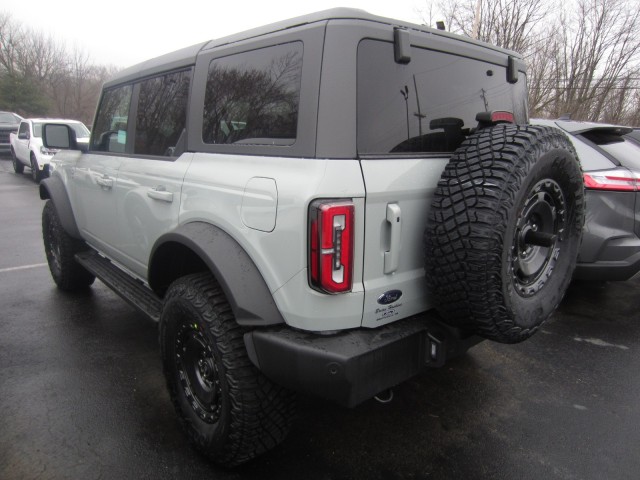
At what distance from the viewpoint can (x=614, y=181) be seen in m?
3.66

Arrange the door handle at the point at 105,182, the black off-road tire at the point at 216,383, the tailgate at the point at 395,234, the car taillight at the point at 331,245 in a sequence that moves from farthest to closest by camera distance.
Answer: the door handle at the point at 105,182 < the black off-road tire at the point at 216,383 < the tailgate at the point at 395,234 < the car taillight at the point at 331,245

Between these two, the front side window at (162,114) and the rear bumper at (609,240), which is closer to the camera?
the front side window at (162,114)

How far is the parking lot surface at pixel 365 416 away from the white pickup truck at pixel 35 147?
31.2 ft

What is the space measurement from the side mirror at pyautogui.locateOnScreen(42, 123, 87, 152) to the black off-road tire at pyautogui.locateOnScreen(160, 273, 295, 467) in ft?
7.68

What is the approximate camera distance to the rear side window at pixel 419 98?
1.80m

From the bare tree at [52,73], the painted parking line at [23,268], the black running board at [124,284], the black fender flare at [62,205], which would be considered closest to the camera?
the black running board at [124,284]

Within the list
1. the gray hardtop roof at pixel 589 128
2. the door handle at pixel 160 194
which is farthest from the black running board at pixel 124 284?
the gray hardtop roof at pixel 589 128

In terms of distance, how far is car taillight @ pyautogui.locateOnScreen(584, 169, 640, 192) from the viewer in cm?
365

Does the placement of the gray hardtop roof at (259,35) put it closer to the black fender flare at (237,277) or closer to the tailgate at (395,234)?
the tailgate at (395,234)

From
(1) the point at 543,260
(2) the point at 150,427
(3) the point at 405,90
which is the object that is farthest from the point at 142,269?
(1) the point at 543,260

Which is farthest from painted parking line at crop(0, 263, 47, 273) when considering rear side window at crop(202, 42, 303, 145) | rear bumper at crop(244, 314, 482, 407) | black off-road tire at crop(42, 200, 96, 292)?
rear bumper at crop(244, 314, 482, 407)

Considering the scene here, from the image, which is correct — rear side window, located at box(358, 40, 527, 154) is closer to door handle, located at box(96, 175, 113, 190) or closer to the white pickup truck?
door handle, located at box(96, 175, 113, 190)

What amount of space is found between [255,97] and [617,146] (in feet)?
12.2

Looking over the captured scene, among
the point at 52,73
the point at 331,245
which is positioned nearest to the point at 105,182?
the point at 331,245
